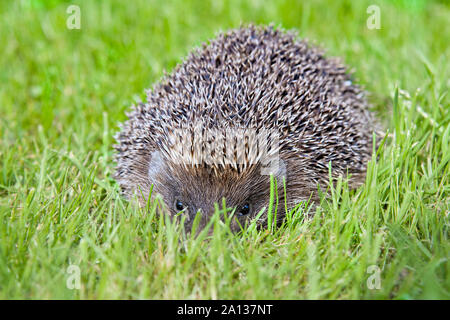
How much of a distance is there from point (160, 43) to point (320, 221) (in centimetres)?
380

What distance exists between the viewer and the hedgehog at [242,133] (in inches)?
129

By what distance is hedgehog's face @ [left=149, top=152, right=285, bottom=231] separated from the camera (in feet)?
10.7

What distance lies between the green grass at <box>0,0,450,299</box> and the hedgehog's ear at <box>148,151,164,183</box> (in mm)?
262

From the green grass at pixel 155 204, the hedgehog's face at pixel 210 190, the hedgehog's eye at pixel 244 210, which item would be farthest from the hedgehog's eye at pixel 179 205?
the hedgehog's eye at pixel 244 210

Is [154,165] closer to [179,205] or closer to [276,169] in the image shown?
[179,205]

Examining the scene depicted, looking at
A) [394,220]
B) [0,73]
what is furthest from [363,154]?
[0,73]

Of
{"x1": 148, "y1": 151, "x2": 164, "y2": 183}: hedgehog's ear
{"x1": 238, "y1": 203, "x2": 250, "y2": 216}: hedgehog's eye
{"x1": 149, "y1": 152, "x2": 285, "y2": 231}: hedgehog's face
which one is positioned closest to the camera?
{"x1": 149, "y1": 152, "x2": 285, "y2": 231}: hedgehog's face

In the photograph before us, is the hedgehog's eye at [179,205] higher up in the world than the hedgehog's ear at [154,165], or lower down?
lower down

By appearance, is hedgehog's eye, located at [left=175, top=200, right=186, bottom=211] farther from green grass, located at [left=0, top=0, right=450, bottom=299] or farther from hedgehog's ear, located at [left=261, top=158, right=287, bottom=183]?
hedgehog's ear, located at [left=261, top=158, right=287, bottom=183]

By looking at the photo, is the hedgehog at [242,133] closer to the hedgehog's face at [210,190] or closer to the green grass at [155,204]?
the hedgehog's face at [210,190]

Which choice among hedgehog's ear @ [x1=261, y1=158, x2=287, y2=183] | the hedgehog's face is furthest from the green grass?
hedgehog's ear @ [x1=261, y1=158, x2=287, y2=183]

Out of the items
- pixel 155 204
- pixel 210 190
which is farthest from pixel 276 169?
pixel 155 204

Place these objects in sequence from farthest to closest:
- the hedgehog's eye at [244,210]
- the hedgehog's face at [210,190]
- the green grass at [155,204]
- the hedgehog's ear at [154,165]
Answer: the hedgehog's ear at [154,165]
the hedgehog's eye at [244,210]
the hedgehog's face at [210,190]
the green grass at [155,204]

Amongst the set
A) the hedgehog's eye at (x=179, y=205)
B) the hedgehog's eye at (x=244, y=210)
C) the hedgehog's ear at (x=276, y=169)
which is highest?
the hedgehog's ear at (x=276, y=169)
